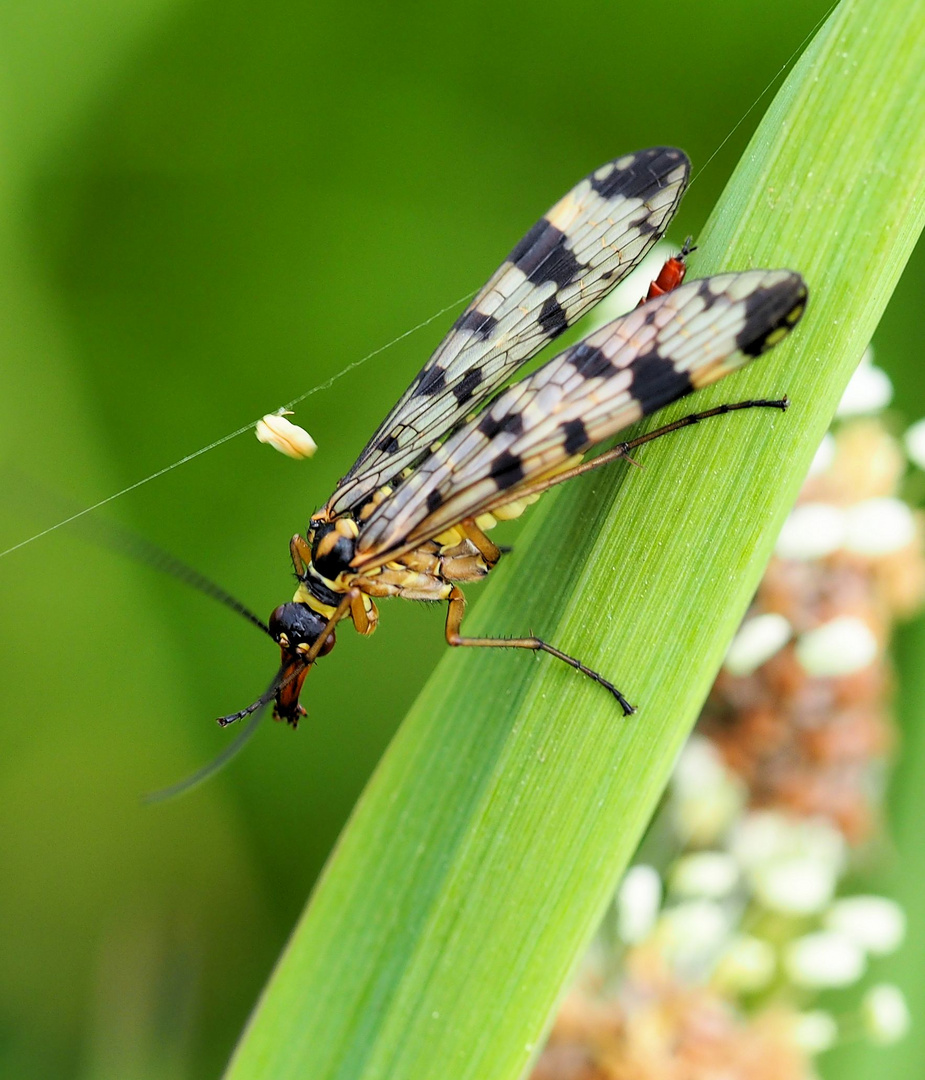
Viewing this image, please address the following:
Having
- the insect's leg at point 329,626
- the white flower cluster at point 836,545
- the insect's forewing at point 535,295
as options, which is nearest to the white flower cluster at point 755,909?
the white flower cluster at point 836,545

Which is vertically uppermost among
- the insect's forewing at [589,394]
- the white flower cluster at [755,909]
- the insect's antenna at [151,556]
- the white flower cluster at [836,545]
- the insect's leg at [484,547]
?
the insect's antenna at [151,556]

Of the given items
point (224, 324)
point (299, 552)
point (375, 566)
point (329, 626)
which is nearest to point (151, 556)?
point (299, 552)

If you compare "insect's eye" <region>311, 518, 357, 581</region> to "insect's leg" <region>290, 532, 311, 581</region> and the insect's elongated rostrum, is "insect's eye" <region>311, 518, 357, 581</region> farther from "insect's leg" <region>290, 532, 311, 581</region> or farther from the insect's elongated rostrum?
"insect's leg" <region>290, 532, 311, 581</region>

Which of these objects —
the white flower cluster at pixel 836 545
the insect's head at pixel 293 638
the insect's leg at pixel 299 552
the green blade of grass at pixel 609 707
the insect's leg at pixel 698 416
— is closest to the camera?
the green blade of grass at pixel 609 707

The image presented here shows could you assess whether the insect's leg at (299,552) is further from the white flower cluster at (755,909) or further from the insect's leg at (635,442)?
the white flower cluster at (755,909)

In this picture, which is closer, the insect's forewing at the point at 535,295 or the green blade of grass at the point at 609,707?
the green blade of grass at the point at 609,707

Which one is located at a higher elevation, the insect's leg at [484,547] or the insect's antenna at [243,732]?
the insect's antenna at [243,732]

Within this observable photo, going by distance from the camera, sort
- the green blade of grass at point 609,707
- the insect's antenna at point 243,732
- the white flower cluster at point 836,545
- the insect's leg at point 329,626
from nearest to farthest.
Answer: 1. the green blade of grass at point 609,707
2. the white flower cluster at point 836,545
3. the insect's antenna at point 243,732
4. the insect's leg at point 329,626

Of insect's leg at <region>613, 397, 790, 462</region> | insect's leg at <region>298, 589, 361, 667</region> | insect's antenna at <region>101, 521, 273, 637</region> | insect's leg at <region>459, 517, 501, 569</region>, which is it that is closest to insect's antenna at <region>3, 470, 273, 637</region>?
insect's antenna at <region>101, 521, 273, 637</region>
